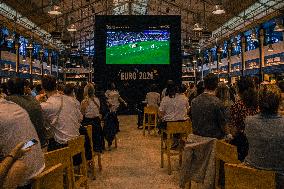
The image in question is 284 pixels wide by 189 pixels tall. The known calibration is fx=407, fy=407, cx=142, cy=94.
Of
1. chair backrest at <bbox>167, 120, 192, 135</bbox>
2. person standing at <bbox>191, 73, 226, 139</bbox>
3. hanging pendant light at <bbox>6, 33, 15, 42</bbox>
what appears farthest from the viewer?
hanging pendant light at <bbox>6, 33, 15, 42</bbox>

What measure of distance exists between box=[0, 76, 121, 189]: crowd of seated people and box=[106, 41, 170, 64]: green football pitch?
8043 mm

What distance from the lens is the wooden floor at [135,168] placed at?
232 inches

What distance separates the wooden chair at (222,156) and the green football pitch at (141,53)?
11847 millimetres

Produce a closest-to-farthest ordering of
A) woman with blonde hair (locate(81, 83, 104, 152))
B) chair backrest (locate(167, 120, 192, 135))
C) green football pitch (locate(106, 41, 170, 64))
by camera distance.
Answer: chair backrest (locate(167, 120, 192, 135)) < woman with blonde hair (locate(81, 83, 104, 152)) < green football pitch (locate(106, 41, 170, 64))

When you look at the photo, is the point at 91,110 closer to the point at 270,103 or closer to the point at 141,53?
the point at 270,103

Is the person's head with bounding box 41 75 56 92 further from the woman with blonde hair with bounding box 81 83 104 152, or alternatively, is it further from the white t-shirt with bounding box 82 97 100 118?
the white t-shirt with bounding box 82 97 100 118

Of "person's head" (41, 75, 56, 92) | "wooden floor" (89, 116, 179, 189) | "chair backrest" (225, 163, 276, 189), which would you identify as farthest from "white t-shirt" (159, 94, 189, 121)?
"chair backrest" (225, 163, 276, 189)

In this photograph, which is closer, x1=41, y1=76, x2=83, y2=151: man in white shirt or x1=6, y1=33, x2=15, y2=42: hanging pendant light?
x1=41, y1=76, x2=83, y2=151: man in white shirt

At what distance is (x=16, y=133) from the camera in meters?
2.58

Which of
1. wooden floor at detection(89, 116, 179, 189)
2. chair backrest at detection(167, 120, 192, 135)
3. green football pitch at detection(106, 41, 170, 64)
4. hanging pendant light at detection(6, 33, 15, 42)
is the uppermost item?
hanging pendant light at detection(6, 33, 15, 42)

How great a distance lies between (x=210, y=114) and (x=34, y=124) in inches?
74.3

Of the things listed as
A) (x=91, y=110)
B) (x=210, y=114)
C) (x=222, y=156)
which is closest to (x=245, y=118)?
(x=222, y=156)

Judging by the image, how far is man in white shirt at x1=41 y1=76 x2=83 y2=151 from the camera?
475 cm

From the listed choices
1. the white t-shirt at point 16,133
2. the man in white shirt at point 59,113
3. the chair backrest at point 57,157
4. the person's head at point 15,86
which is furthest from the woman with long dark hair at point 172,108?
the white t-shirt at point 16,133
